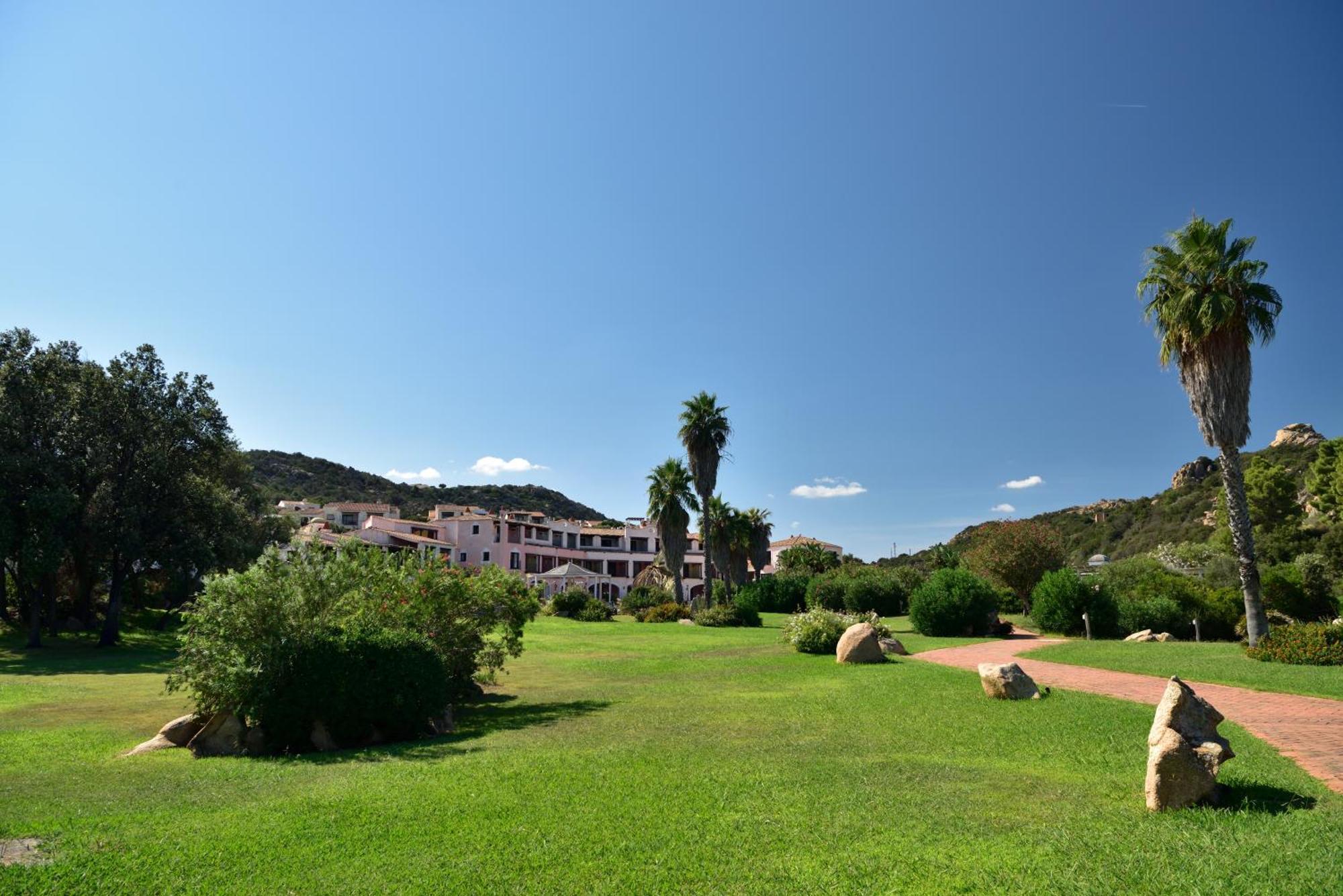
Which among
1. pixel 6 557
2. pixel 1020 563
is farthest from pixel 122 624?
pixel 1020 563

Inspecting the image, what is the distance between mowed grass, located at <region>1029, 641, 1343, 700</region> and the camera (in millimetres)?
14883

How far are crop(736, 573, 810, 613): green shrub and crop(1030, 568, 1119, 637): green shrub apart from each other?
19.7 meters

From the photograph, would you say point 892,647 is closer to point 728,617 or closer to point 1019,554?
point 728,617

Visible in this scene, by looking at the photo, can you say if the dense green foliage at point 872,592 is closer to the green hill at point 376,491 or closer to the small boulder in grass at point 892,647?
the small boulder in grass at point 892,647

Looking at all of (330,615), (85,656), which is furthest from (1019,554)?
(85,656)

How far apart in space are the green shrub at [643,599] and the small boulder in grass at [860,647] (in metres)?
27.1

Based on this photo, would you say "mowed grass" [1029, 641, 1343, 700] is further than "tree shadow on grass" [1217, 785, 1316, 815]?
Yes

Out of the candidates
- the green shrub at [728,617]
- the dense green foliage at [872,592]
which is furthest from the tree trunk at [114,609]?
the dense green foliage at [872,592]

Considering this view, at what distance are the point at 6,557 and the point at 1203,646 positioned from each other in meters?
41.0

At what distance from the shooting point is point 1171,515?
7944 cm

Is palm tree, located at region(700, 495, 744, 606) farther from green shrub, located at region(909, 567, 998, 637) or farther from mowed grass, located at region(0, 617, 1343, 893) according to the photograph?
mowed grass, located at region(0, 617, 1343, 893)

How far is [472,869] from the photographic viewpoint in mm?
5953

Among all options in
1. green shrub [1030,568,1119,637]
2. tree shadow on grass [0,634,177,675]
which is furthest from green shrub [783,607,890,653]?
tree shadow on grass [0,634,177,675]

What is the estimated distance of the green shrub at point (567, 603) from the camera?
157ft
